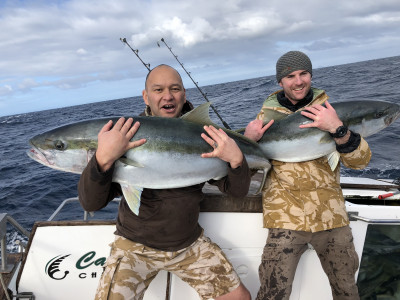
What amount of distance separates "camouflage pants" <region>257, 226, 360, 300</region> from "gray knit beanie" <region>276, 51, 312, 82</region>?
161 cm

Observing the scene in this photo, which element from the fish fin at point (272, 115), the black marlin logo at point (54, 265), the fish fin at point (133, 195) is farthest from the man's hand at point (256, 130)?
the black marlin logo at point (54, 265)

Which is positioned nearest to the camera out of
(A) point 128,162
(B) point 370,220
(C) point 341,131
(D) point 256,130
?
(A) point 128,162

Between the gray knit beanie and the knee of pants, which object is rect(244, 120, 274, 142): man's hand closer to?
the gray knit beanie

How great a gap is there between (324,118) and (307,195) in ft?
2.46

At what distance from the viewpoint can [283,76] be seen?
3.25 metres

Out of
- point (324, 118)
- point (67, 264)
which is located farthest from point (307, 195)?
point (67, 264)

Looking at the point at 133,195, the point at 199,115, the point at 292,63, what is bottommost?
the point at 133,195

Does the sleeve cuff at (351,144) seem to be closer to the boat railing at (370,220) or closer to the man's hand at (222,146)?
the boat railing at (370,220)

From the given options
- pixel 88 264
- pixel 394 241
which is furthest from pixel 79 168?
pixel 394 241

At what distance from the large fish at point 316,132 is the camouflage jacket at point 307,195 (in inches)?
5.1

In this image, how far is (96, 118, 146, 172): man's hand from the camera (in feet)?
7.25

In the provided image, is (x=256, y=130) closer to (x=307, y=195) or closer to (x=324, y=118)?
(x=324, y=118)

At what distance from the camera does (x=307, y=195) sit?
2971 mm

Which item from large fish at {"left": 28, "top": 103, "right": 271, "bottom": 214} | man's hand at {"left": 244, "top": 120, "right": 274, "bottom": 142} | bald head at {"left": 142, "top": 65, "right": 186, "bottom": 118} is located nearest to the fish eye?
large fish at {"left": 28, "top": 103, "right": 271, "bottom": 214}
